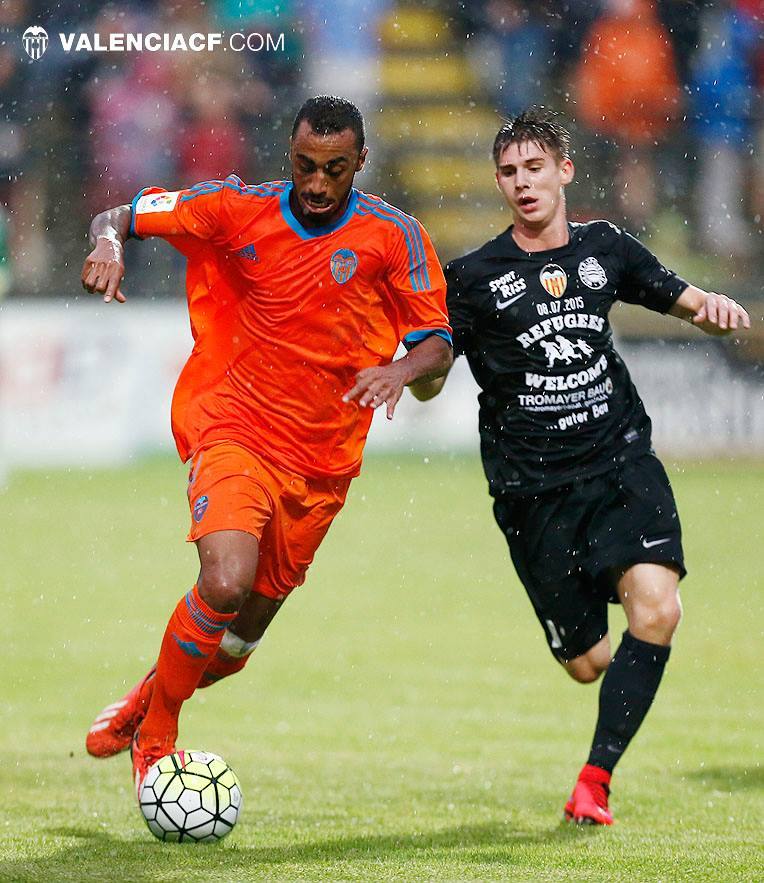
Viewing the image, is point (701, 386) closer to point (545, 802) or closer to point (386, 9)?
point (386, 9)

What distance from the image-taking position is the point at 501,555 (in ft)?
38.4

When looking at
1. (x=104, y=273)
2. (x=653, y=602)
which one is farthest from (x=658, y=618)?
(x=104, y=273)

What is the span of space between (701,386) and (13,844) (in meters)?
11.5

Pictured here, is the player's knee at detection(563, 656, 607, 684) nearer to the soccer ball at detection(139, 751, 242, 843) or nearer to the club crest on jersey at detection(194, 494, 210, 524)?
the soccer ball at detection(139, 751, 242, 843)

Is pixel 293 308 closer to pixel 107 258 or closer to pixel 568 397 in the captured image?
pixel 107 258

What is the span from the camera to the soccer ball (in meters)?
4.61

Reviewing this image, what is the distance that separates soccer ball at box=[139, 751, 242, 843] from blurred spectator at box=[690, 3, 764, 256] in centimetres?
1320

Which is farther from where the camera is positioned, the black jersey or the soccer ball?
the black jersey

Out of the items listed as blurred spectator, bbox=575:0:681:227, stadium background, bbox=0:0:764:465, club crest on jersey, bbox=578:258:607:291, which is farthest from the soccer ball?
blurred spectator, bbox=575:0:681:227

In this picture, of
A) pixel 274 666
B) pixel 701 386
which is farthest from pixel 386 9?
pixel 274 666

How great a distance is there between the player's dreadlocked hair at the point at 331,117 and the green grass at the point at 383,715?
2205mm

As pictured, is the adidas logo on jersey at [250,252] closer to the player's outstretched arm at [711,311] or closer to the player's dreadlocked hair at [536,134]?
the player's dreadlocked hair at [536,134]

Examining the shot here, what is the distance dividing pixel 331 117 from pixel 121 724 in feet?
7.25

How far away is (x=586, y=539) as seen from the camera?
538 centimetres
